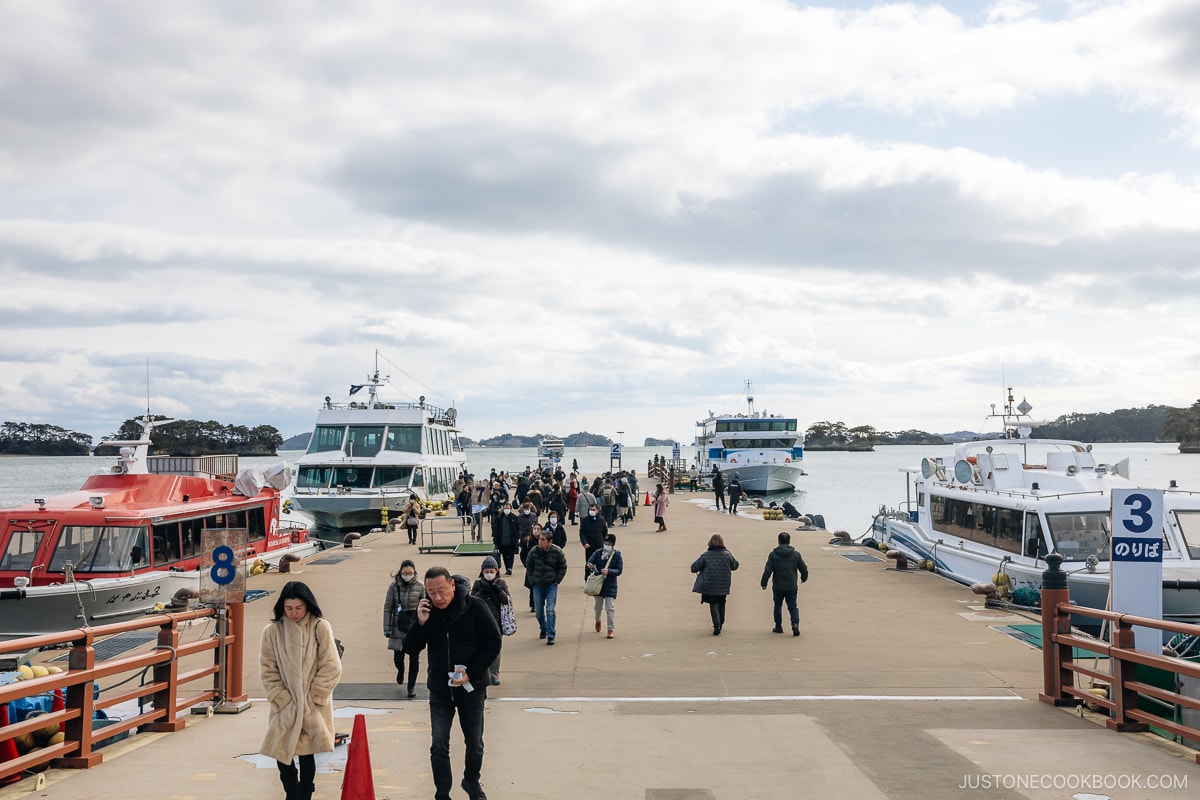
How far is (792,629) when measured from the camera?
15156mm

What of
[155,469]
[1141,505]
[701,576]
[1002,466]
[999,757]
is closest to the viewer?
[999,757]

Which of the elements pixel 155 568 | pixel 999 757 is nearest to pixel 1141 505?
pixel 999 757

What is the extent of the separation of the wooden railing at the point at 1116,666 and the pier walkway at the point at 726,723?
0.74 ft

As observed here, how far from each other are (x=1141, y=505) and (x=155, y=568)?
56.9 ft

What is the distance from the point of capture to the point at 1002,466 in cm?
2194

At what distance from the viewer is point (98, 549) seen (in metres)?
18.6

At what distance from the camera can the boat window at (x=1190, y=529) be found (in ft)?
56.4

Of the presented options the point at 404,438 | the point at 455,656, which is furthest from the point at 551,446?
the point at 455,656

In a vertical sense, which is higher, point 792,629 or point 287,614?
point 287,614

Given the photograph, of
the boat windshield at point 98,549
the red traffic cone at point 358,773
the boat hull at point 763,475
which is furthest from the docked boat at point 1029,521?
the boat hull at point 763,475

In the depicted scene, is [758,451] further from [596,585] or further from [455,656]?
[455,656]

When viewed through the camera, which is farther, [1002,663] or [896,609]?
[896,609]

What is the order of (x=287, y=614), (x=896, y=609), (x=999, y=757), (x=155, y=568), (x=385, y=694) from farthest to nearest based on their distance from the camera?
1. (x=155, y=568)
2. (x=896, y=609)
3. (x=385, y=694)
4. (x=999, y=757)
5. (x=287, y=614)

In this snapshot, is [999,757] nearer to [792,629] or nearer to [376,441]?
[792,629]
